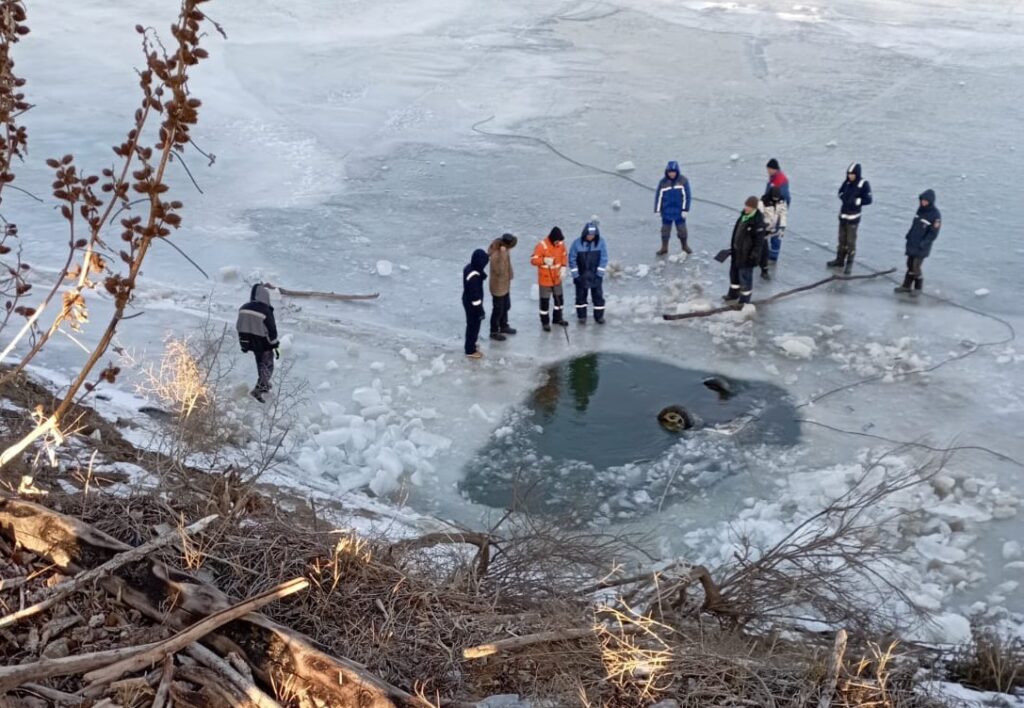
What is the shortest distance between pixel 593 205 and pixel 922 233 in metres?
4.55

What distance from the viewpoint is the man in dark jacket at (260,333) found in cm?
899

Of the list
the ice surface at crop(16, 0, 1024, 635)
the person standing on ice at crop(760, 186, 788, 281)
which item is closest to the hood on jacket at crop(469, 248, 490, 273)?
the ice surface at crop(16, 0, 1024, 635)

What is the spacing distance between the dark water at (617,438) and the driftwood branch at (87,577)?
3165 mm

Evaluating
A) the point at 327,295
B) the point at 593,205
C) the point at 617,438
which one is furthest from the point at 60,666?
the point at 593,205

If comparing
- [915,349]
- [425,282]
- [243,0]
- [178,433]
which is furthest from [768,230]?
[243,0]

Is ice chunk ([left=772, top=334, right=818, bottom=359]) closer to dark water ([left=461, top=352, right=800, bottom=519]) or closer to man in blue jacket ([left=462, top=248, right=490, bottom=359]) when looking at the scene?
dark water ([left=461, top=352, right=800, bottom=519])

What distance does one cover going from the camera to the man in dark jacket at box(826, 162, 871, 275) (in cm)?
1166

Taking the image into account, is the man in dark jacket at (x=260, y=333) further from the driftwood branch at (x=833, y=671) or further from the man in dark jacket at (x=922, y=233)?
the man in dark jacket at (x=922, y=233)

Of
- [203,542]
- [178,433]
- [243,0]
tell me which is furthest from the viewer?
[243,0]

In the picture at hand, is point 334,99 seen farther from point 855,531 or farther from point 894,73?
point 855,531

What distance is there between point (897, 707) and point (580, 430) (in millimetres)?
4690

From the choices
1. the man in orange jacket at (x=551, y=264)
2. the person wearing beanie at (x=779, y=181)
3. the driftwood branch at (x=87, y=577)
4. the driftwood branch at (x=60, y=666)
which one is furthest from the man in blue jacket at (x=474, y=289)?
the driftwood branch at (x=60, y=666)

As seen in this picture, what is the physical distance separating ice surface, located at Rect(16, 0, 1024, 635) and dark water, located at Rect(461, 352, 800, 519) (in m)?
0.15

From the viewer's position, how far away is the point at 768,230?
11.6 m
